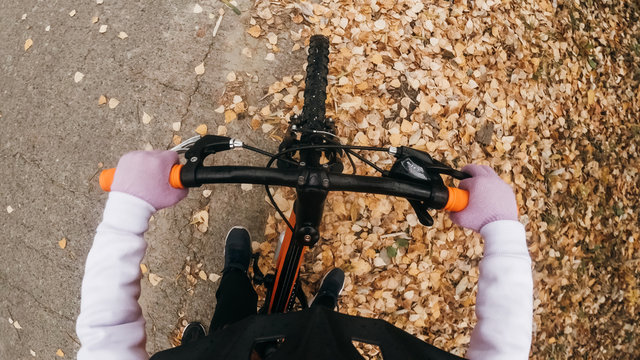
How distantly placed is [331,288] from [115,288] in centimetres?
149

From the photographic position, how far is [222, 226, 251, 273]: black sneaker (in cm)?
237

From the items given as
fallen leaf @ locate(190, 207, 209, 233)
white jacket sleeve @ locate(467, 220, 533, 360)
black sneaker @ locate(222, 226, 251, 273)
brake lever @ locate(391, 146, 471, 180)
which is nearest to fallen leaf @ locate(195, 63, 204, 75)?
fallen leaf @ locate(190, 207, 209, 233)

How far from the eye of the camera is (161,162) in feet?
4.14

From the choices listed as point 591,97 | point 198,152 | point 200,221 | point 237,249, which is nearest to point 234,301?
point 237,249

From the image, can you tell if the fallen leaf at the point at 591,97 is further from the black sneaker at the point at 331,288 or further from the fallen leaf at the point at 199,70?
the fallen leaf at the point at 199,70

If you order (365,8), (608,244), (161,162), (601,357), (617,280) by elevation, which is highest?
(365,8)

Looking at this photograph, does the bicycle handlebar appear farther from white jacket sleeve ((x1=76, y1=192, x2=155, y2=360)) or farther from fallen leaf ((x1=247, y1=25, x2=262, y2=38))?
fallen leaf ((x1=247, y1=25, x2=262, y2=38))

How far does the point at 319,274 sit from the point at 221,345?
1.62 metres

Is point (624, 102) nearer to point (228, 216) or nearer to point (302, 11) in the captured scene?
point (302, 11)

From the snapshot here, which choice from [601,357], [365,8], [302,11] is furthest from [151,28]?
[601,357]

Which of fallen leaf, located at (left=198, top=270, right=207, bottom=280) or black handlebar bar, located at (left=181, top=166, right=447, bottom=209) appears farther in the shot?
fallen leaf, located at (left=198, top=270, right=207, bottom=280)

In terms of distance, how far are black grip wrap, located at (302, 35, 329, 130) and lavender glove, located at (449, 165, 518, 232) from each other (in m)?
0.75

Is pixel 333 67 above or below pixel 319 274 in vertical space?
above

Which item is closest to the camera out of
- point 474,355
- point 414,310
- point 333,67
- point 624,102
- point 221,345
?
point 221,345
